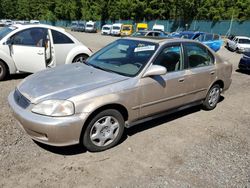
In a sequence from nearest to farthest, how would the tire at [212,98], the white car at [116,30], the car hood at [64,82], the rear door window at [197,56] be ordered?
the car hood at [64,82]
the rear door window at [197,56]
the tire at [212,98]
the white car at [116,30]

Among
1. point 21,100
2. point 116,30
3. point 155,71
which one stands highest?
point 155,71

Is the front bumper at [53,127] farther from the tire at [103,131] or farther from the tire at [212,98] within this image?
the tire at [212,98]

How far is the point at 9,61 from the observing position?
7.01 metres

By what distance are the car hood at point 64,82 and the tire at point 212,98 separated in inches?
93.7

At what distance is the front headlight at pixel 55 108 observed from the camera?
3.37 meters

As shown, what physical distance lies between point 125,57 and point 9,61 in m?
3.89

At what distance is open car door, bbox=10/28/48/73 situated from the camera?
7.04 m

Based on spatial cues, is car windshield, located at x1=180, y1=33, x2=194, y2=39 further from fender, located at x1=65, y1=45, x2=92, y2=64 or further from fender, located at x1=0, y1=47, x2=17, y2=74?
fender, located at x1=0, y1=47, x2=17, y2=74

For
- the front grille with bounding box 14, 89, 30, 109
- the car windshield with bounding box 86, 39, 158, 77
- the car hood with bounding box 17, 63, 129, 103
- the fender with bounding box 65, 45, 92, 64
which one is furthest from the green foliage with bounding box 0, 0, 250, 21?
the front grille with bounding box 14, 89, 30, 109

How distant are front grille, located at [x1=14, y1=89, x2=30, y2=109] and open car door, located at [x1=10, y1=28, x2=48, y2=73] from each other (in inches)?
130

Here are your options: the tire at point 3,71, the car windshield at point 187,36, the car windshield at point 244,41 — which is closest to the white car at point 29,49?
the tire at point 3,71

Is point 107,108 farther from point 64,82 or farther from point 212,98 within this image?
point 212,98

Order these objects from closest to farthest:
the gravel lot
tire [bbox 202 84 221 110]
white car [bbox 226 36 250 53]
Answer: the gravel lot → tire [bbox 202 84 221 110] → white car [bbox 226 36 250 53]

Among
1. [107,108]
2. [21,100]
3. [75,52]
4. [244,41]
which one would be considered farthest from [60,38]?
[244,41]
